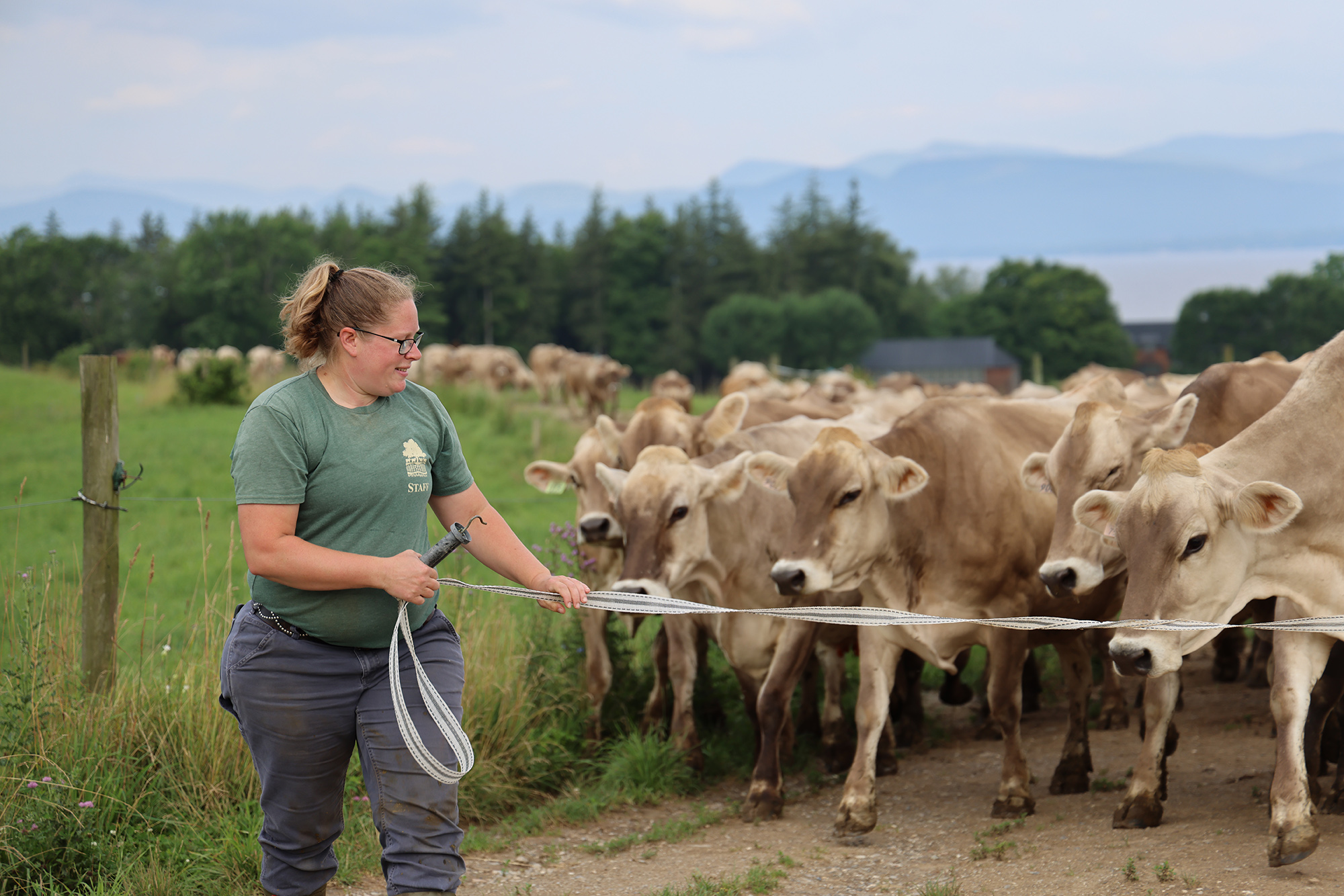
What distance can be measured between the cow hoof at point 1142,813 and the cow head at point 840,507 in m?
1.60

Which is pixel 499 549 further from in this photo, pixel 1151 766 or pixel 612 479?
pixel 1151 766

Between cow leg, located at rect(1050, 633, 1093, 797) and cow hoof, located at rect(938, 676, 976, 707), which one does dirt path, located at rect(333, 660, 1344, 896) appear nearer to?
cow leg, located at rect(1050, 633, 1093, 797)

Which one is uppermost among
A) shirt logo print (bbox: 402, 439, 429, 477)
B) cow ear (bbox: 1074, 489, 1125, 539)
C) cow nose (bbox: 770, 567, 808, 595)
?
shirt logo print (bbox: 402, 439, 429, 477)

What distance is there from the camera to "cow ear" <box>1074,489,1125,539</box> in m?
5.17

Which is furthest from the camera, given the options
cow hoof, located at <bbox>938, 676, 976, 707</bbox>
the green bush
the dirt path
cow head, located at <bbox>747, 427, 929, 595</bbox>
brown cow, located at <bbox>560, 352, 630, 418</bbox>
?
the green bush

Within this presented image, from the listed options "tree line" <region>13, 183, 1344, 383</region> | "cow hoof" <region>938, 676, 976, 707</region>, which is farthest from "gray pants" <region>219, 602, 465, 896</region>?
"tree line" <region>13, 183, 1344, 383</region>

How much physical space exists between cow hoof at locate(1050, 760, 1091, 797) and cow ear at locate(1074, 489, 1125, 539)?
5.23ft

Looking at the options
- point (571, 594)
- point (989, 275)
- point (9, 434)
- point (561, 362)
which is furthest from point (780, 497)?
point (989, 275)

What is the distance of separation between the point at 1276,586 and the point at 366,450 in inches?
150

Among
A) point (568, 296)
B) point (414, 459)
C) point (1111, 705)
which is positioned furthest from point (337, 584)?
point (568, 296)

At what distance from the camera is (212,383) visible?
2991cm

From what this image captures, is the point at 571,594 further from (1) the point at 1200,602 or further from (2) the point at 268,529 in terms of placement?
(1) the point at 1200,602

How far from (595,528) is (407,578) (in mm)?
3635

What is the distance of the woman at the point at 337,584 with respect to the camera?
10.7 feet
